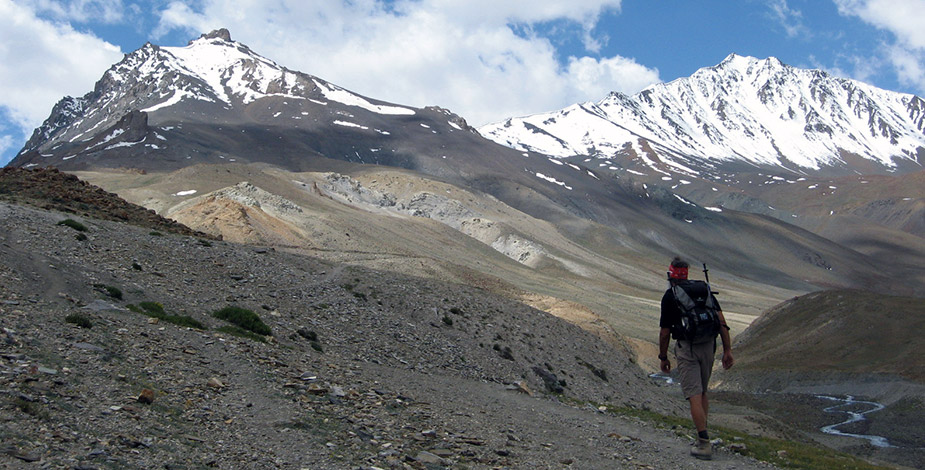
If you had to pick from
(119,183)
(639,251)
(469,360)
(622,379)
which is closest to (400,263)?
(622,379)

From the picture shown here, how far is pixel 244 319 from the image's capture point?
20203 mm

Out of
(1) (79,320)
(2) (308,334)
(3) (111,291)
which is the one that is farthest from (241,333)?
(1) (79,320)

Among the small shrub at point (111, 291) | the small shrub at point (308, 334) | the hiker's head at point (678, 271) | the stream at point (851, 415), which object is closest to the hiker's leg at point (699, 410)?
the hiker's head at point (678, 271)

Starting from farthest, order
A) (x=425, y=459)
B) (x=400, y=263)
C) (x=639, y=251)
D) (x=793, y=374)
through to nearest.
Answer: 1. (x=639, y=251)
2. (x=793, y=374)
3. (x=400, y=263)
4. (x=425, y=459)

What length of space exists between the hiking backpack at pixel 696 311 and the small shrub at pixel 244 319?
10.9m

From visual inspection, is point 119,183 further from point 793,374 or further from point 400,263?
point 793,374

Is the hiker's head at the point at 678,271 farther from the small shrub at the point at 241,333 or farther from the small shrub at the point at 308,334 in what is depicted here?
the small shrub at the point at 308,334

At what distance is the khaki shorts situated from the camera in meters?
12.7

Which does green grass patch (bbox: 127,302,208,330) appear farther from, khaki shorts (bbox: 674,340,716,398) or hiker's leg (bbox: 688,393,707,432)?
hiker's leg (bbox: 688,393,707,432)

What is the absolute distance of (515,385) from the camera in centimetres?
2183

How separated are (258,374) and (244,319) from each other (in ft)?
20.0

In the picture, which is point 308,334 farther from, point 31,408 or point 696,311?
point 696,311

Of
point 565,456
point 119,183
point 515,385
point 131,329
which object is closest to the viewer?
point 565,456

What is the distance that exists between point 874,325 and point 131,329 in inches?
2440
